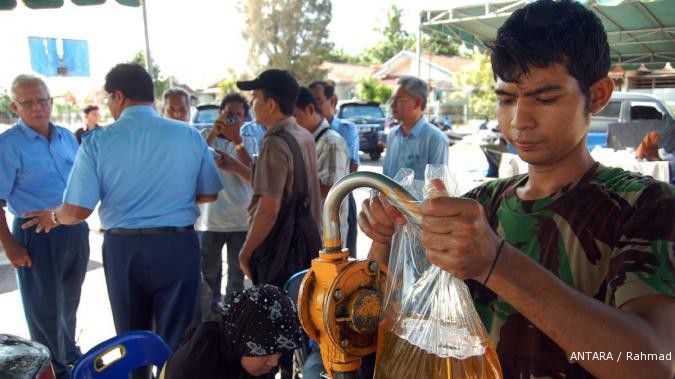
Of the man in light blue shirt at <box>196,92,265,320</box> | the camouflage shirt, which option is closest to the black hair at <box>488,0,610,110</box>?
the camouflage shirt

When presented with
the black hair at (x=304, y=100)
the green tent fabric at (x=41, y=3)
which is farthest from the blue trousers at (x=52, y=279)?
the black hair at (x=304, y=100)

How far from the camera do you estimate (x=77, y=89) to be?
1738 centimetres

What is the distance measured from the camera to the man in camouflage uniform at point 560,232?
2.36 ft

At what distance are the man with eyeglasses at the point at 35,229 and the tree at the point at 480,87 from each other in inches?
996

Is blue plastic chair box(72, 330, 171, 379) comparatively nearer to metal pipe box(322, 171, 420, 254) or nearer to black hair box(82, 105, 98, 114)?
metal pipe box(322, 171, 420, 254)

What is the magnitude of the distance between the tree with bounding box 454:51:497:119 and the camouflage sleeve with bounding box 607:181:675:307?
1048 inches

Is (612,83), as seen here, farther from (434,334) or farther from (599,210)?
(434,334)

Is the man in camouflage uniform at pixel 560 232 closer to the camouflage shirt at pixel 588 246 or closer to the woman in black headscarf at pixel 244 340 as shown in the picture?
the camouflage shirt at pixel 588 246

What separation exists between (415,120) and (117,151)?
227cm

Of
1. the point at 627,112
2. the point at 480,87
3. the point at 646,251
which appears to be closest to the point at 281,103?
the point at 646,251

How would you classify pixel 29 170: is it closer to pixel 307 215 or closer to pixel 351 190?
pixel 307 215

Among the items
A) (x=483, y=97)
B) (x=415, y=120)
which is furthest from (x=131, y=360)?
(x=483, y=97)

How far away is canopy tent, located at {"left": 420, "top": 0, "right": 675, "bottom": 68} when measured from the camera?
6215 millimetres

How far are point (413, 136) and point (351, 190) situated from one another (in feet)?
10.4
